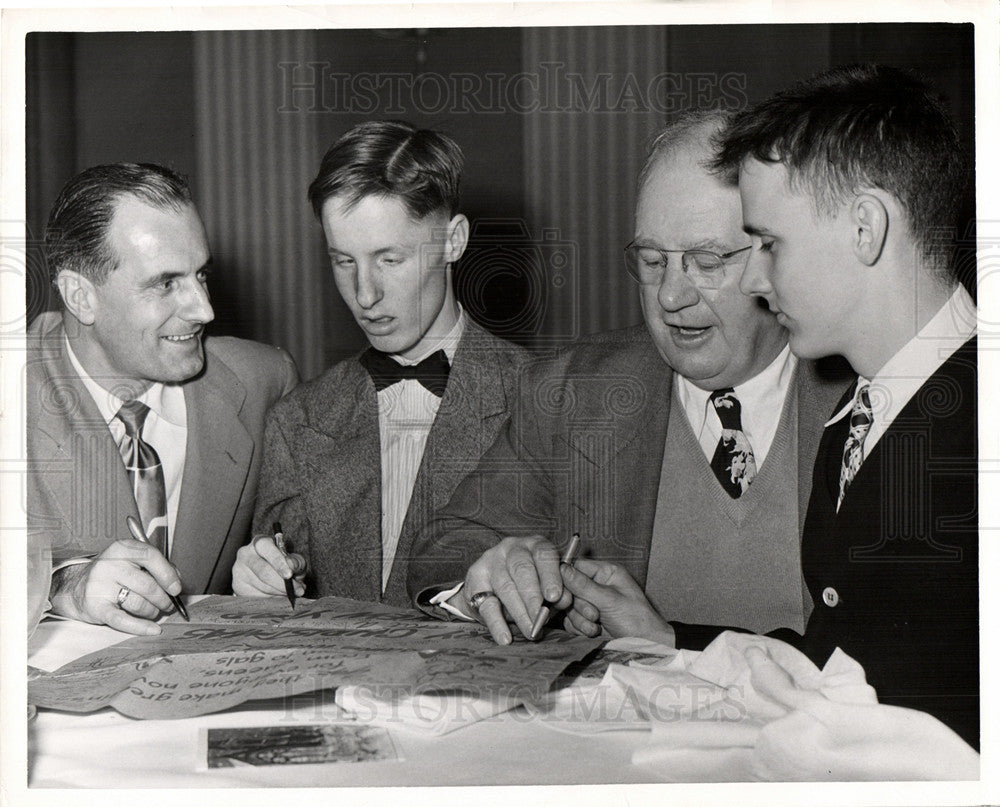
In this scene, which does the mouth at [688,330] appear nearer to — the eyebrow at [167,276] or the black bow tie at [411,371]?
the black bow tie at [411,371]

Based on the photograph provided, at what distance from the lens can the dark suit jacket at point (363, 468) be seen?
2.33m

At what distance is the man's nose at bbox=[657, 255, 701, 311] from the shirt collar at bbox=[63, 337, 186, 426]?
98cm

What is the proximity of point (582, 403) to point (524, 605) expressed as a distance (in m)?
0.41

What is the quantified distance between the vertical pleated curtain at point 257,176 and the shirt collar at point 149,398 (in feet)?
0.63

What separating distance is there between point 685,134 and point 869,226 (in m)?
0.39

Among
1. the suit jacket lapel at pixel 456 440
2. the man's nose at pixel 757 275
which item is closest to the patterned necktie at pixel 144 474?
the suit jacket lapel at pixel 456 440

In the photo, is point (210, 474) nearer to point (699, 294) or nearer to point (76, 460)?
point (76, 460)

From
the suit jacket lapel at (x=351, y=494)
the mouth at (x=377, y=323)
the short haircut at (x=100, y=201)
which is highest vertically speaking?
the short haircut at (x=100, y=201)

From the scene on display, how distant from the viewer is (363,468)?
234 centimetres

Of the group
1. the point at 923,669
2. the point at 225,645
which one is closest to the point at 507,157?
the point at 225,645

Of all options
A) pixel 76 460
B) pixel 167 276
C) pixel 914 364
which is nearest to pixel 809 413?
pixel 914 364

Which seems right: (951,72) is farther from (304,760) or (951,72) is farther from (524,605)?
(304,760)

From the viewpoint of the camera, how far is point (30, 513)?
92.7 inches

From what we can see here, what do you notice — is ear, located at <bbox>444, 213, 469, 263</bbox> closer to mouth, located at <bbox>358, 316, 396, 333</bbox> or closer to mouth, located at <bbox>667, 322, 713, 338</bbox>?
mouth, located at <bbox>358, 316, 396, 333</bbox>
